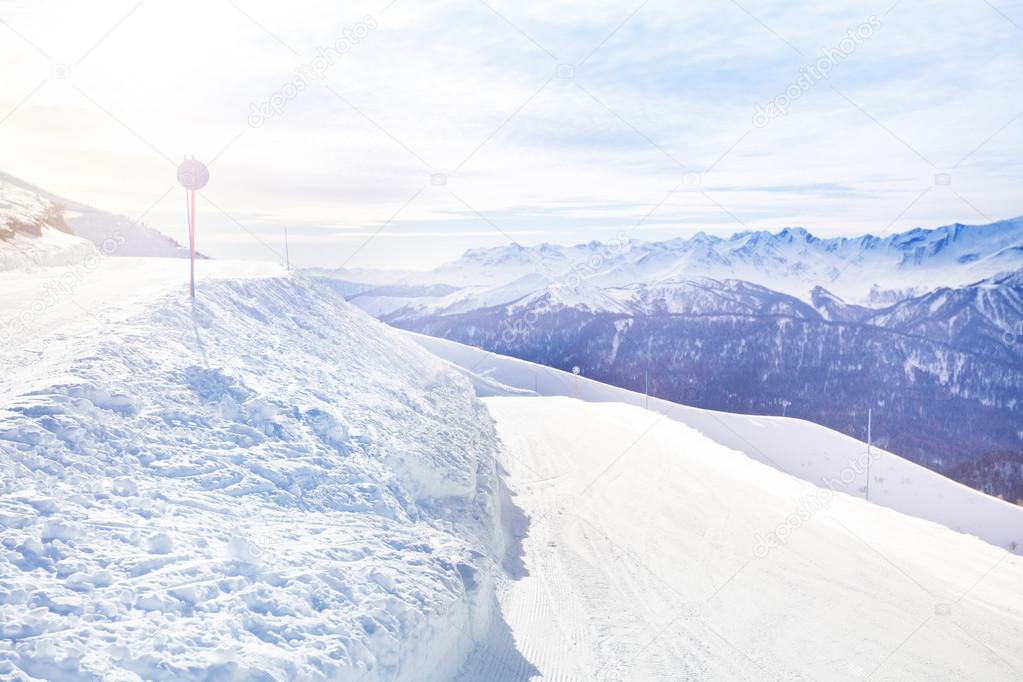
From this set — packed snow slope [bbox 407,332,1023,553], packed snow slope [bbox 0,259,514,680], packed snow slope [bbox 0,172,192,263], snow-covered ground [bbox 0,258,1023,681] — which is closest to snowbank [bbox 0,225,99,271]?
packed snow slope [bbox 0,172,192,263]

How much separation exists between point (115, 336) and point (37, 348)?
843mm

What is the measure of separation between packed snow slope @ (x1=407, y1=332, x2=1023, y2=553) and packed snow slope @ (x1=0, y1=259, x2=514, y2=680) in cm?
2007

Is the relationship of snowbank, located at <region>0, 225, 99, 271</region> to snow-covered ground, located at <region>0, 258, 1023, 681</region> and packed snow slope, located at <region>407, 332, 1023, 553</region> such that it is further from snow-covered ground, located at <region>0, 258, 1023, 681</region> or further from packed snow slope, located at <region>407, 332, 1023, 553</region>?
packed snow slope, located at <region>407, 332, 1023, 553</region>

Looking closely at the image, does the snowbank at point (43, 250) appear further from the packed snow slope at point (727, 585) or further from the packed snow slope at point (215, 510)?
the packed snow slope at point (727, 585)

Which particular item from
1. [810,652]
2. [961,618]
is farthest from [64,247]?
[961,618]

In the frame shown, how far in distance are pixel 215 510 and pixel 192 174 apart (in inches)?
237

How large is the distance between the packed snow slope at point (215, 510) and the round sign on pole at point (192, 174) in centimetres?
191

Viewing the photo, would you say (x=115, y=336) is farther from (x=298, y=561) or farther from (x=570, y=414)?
(x=570, y=414)

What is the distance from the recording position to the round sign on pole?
1071 centimetres

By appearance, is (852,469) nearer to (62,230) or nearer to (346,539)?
(346,539)

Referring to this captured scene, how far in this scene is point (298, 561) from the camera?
673 cm

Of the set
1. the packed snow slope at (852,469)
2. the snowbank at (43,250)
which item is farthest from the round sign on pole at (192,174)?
the packed snow slope at (852,469)

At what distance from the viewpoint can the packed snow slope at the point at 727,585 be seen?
8.86 meters

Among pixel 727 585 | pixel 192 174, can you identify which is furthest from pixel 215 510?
pixel 727 585
